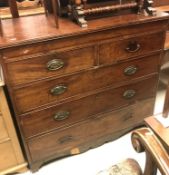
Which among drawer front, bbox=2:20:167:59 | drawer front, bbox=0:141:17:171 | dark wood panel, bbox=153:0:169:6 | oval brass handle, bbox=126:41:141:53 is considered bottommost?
drawer front, bbox=0:141:17:171

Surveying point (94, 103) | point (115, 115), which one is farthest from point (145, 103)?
point (94, 103)

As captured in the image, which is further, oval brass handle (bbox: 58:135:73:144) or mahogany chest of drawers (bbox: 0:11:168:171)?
oval brass handle (bbox: 58:135:73:144)

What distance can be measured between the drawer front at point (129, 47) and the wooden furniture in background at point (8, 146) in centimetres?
64

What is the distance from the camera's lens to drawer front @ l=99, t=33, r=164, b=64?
52.3 inches

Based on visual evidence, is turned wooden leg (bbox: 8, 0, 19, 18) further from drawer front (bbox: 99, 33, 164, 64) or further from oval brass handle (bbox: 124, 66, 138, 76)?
oval brass handle (bbox: 124, 66, 138, 76)

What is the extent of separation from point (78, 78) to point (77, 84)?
0.04 meters

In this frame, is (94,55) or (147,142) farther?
(94,55)

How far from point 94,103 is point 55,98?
0.98 ft

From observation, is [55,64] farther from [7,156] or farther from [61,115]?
[7,156]

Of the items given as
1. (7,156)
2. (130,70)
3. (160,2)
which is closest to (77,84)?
(130,70)

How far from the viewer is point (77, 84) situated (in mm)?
1351

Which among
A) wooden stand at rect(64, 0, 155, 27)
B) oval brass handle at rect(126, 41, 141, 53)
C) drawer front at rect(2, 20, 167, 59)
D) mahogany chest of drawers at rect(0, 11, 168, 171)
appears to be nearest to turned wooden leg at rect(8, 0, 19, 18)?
mahogany chest of drawers at rect(0, 11, 168, 171)

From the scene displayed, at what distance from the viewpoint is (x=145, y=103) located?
1.74m

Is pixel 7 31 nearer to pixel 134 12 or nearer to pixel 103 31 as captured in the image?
pixel 103 31
